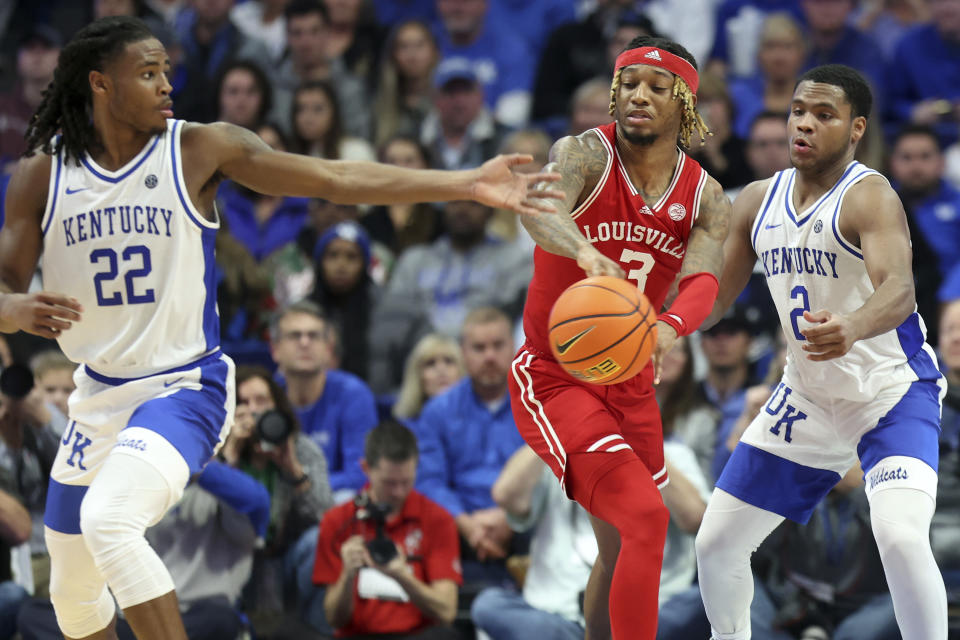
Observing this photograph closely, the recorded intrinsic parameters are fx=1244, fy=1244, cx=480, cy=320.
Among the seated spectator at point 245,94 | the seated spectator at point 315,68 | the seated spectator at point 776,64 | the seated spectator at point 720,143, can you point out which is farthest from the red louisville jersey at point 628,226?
the seated spectator at point 315,68

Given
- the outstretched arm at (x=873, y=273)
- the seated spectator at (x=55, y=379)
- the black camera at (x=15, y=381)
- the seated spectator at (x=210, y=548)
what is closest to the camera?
the outstretched arm at (x=873, y=273)

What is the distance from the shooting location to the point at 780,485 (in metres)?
5.37

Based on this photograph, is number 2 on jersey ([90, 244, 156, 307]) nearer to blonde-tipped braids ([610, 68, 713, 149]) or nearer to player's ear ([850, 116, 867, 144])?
blonde-tipped braids ([610, 68, 713, 149])

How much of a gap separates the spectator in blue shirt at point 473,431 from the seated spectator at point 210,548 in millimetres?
1169

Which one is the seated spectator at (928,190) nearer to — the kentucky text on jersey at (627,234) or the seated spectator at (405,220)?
the seated spectator at (405,220)

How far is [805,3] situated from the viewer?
10773 mm

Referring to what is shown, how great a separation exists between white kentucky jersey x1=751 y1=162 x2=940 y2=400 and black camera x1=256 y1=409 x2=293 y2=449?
3015 mm

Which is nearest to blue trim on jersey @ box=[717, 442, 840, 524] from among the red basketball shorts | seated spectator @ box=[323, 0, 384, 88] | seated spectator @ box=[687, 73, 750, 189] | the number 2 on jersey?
the red basketball shorts

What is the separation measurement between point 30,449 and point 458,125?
4783 millimetres

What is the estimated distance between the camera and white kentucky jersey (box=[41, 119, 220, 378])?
5016 mm

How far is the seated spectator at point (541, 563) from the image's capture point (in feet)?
22.0

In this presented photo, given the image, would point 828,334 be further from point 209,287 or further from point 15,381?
point 15,381

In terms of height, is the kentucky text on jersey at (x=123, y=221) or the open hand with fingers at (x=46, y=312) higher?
the kentucky text on jersey at (x=123, y=221)

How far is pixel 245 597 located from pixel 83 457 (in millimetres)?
2242
